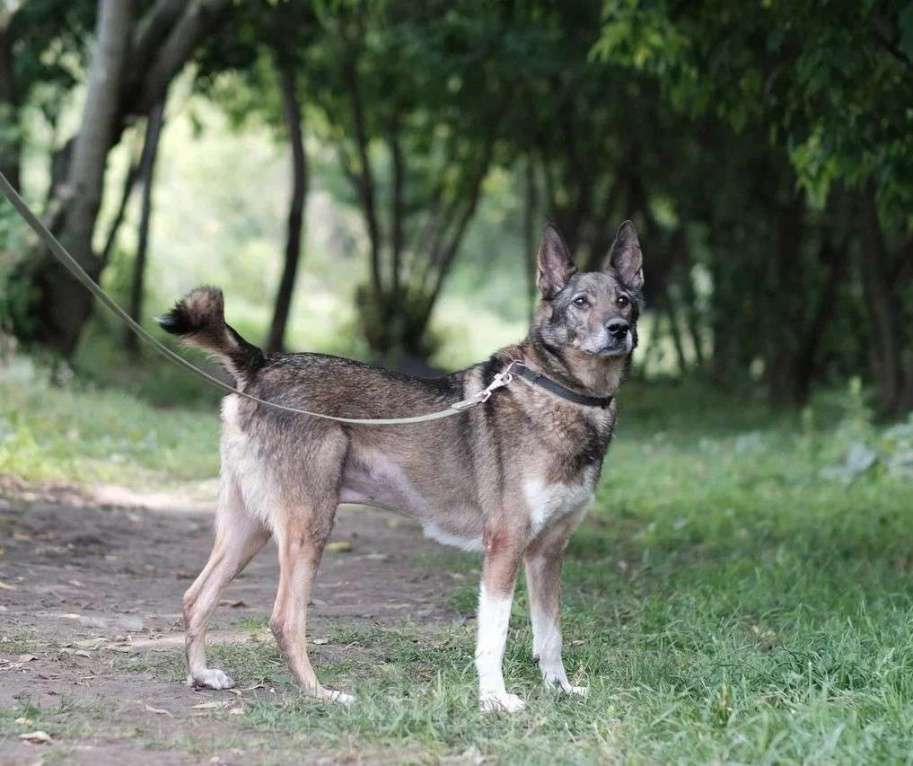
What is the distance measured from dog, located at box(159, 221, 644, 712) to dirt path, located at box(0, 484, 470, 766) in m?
0.48

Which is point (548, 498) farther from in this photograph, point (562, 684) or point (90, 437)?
point (90, 437)

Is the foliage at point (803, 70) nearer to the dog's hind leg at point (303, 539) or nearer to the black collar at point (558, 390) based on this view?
the black collar at point (558, 390)

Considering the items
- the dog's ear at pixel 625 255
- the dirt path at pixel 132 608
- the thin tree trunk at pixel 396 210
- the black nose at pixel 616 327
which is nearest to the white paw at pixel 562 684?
the dirt path at pixel 132 608

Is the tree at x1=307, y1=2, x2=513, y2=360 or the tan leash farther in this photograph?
the tree at x1=307, y1=2, x2=513, y2=360

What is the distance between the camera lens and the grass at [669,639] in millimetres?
4832

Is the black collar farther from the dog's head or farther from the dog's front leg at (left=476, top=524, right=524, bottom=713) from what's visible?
the dog's front leg at (left=476, top=524, right=524, bottom=713)

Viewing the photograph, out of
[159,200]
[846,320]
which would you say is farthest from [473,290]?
[846,320]

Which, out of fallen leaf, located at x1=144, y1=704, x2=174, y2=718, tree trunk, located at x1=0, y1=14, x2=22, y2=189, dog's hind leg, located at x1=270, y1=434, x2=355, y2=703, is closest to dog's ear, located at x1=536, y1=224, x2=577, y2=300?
dog's hind leg, located at x1=270, y1=434, x2=355, y2=703

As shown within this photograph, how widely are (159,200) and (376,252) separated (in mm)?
17592

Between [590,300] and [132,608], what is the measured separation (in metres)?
2.92

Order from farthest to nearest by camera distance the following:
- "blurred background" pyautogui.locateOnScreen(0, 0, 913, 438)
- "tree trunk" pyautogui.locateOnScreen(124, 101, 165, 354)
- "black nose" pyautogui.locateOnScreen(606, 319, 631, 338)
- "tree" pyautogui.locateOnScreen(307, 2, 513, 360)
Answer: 1. "tree trunk" pyautogui.locateOnScreen(124, 101, 165, 354)
2. "tree" pyautogui.locateOnScreen(307, 2, 513, 360)
3. "blurred background" pyautogui.locateOnScreen(0, 0, 913, 438)
4. "black nose" pyautogui.locateOnScreen(606, 319, 631, 338)

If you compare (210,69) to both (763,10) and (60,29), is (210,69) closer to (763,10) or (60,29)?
(60,29)

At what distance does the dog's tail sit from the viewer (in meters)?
5.66

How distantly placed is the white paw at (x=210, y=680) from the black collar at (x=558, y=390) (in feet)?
5.78
